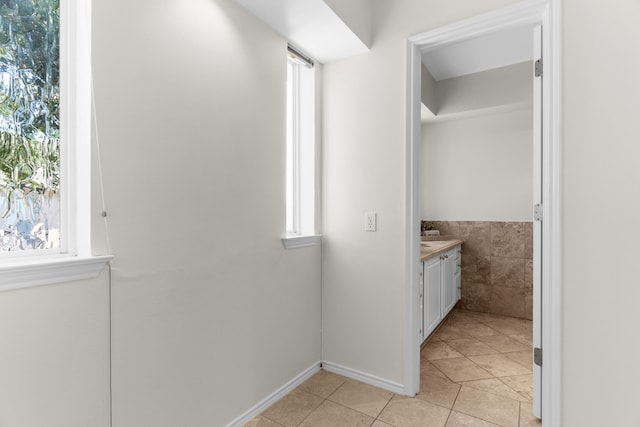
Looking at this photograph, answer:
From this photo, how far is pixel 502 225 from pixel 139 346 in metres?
3.70

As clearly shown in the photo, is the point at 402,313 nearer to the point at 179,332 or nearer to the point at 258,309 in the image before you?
the point at 258,309

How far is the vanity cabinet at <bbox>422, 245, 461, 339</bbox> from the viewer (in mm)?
2656

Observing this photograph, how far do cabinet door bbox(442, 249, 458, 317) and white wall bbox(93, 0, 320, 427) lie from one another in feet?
5.84

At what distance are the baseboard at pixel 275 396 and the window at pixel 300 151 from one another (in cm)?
94

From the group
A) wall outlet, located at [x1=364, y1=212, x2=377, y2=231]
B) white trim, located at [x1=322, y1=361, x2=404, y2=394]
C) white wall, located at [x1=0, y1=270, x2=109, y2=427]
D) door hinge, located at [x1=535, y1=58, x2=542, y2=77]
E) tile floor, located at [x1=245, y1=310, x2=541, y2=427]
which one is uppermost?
door hinge, located at [x1=535, y1=58, x2=542, y2=77]

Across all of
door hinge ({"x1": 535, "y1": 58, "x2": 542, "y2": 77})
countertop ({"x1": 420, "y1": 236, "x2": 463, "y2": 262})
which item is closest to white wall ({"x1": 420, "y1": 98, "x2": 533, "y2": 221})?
countertop ({"x1": 420, "y1": 236, "x2": 463, "y2": 262})

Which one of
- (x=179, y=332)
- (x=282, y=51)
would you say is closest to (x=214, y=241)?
(x=179, y=332)

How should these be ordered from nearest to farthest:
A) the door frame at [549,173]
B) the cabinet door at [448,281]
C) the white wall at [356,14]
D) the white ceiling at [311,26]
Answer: the door frame at [549,173] → the white ceiling at [311,26] → the white wall at [356,14] → the cabinet door at [448,281]

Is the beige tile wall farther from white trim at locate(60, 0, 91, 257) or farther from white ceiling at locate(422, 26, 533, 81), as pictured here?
white trim at locate(60, 0, 91, 257)

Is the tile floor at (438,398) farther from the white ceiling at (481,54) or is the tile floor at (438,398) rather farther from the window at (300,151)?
the white ceiling at (481,54)

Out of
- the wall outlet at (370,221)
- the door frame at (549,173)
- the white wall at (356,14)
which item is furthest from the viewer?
the wall outlet at (370,221)

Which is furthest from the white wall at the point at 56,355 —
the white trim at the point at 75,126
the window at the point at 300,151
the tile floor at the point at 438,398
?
the window at the point at 300,151

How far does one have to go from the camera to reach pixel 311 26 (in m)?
1.91

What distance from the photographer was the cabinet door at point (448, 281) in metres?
3.18
